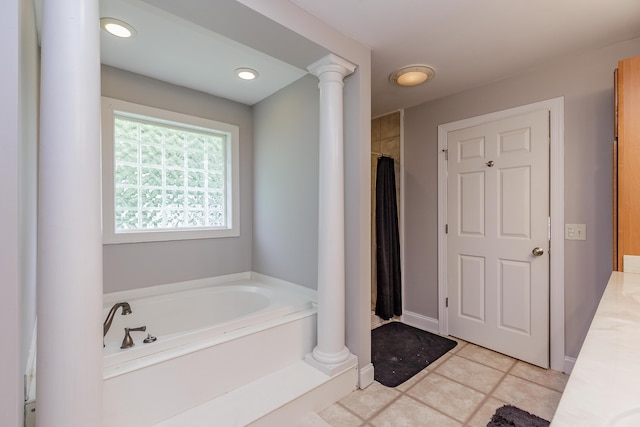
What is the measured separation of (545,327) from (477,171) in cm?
128

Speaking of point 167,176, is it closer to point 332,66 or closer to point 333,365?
point 332,66

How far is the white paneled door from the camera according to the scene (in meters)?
2.18

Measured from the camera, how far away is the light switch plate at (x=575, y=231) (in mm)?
2000

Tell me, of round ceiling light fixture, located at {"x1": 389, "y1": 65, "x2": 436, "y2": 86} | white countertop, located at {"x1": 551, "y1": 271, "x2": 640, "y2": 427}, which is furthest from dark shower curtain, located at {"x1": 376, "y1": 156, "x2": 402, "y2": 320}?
white countertop, located at {"x1": 551, "y1": 271, "x2": 640, "y2": 427}

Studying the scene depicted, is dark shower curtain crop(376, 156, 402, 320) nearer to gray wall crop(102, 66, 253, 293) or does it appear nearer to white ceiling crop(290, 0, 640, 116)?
white ceiling crop(290, 0, 640, 116)

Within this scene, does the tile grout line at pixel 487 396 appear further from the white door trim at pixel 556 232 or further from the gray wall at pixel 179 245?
the gray wall at pixel 179 245

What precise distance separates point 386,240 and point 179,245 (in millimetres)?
1909

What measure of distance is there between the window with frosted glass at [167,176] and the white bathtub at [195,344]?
0.59 m

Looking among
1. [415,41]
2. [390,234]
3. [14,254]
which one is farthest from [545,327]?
[14,254]

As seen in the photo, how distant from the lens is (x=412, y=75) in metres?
2.26

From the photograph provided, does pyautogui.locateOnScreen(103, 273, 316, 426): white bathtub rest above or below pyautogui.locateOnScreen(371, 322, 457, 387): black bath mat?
above

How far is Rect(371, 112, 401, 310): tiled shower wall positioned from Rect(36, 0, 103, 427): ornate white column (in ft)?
7.84

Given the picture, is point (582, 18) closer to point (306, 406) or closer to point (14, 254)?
point (306, 406)

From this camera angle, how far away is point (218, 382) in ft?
5.15
